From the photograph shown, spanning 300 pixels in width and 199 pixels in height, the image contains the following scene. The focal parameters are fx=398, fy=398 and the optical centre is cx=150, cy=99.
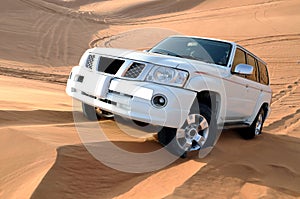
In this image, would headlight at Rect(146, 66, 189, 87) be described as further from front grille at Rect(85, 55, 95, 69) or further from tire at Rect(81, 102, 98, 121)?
tire at Rect(81, 102, 98, 121)

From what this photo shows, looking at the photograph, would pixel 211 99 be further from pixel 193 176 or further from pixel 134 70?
pixel 193 176

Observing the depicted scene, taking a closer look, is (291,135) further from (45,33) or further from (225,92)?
(45,33)

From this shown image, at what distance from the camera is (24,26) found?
79.6 ft

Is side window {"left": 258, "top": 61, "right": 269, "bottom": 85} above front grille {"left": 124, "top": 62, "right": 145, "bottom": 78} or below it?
below

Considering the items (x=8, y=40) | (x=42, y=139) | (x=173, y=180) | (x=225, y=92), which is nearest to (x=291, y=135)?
(x=225, y=92)

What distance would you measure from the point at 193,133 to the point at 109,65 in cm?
140

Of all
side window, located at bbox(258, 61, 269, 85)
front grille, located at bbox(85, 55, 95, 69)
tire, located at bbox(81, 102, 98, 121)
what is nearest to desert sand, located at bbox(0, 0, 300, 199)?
tire, located at bbox(81, 102, 98, 121)

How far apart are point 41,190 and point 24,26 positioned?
22483mm

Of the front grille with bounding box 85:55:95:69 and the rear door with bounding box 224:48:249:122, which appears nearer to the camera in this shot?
the front grille with bounding box 85:55:95:69

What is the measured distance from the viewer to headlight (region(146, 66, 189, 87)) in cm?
473

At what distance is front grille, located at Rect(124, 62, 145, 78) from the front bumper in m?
0.10

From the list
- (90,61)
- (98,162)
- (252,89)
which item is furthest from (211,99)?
(98,162)

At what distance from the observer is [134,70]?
487cm

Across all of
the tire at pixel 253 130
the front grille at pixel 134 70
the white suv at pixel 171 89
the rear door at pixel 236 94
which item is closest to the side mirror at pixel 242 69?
the white suv at pixel 171 89
